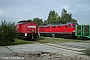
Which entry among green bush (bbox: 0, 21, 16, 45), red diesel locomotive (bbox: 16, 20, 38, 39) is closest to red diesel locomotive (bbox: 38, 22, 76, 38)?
red diesel locomotive (bbox: 16, 20, 38, 39)

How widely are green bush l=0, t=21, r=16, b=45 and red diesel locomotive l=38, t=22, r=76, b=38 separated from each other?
17.5 m

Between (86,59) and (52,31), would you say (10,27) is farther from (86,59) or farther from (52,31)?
(52,31)

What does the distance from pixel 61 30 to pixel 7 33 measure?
2118 cm

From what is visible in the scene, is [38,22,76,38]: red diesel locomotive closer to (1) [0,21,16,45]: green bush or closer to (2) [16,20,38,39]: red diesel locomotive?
(2) [16,20,38,39]: red diesel locomotive

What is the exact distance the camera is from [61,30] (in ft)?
136

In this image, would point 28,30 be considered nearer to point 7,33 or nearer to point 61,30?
point 7,33

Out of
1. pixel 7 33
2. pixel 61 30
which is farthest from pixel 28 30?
pixel 61 30

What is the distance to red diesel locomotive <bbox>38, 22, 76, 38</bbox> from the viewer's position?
124 feet

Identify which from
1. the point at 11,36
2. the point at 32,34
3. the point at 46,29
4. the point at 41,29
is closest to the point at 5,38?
the point at 11,36

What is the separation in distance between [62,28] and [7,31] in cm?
2100

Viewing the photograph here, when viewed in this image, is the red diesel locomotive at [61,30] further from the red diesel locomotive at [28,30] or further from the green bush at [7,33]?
the green bush at [7,33]

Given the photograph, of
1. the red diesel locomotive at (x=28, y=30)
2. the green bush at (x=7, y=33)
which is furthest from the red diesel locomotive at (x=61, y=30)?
the green bush at (x=7, y=33)

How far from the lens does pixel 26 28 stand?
32188 millimetres

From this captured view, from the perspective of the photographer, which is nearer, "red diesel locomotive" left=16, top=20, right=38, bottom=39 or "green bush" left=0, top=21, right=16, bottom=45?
"green bush" left=0, top=21, right=16, bottom=45
